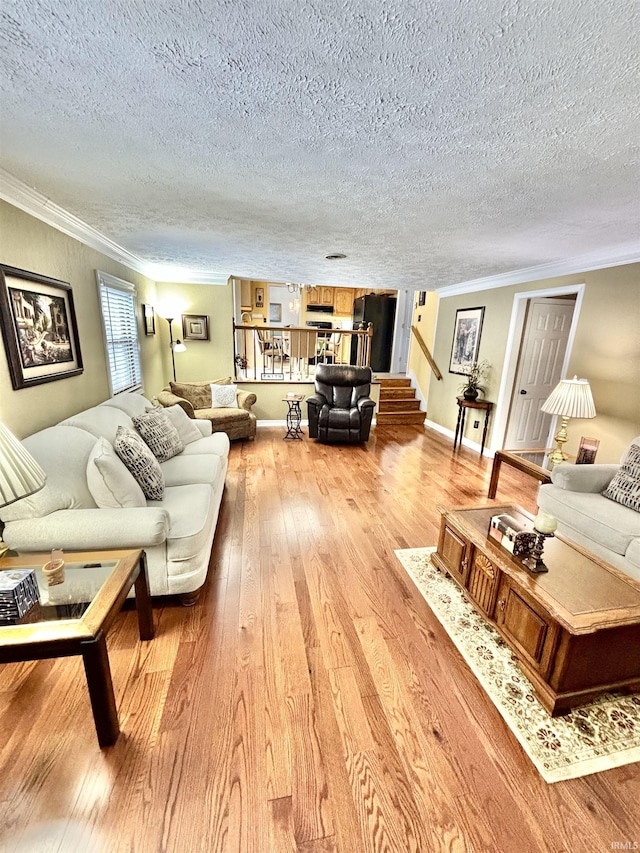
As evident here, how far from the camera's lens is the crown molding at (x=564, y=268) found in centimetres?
302

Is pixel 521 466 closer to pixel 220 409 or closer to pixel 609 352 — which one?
pixel 609 352

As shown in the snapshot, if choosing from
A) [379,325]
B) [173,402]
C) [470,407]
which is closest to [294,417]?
[173,402]

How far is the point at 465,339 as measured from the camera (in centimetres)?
532

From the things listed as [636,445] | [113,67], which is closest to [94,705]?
[113,67]

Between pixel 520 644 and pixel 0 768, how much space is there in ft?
6.85

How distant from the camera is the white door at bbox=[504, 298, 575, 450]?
4.38 m

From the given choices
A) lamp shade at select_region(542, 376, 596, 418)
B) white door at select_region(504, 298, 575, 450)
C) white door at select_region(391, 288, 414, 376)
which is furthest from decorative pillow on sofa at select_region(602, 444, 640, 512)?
white door at select_region(391, 288, 414, 376)

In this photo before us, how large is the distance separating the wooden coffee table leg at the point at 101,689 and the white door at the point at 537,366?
4836 mm

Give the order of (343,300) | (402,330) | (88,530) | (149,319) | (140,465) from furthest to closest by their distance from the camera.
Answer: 1. (343,300)
2. (402,330)
3. (149,319)
4. (140,465)
5. (88,530)

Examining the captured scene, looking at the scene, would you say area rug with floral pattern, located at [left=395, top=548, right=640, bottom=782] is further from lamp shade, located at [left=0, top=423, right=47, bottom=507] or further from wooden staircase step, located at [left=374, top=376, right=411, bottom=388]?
wooden staircase step, located at [left=374, top=376, right=411, bottom=388]

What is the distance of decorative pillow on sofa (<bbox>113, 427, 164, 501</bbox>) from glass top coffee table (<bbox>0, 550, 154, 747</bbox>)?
0.57 meters

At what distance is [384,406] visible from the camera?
21.0 ft

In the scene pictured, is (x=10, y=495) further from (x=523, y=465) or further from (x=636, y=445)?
(x=636, y=445)

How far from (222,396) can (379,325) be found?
4705 mm
